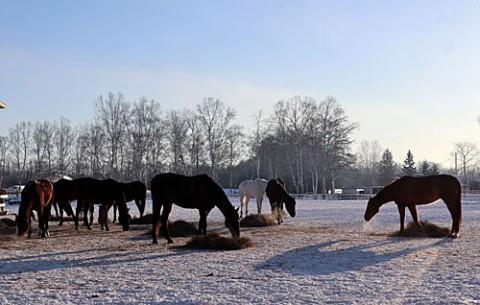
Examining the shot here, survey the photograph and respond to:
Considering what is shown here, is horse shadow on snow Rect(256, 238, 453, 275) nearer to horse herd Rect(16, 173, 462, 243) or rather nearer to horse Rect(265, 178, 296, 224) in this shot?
horse herd Rect(16, 173, 462, 243)

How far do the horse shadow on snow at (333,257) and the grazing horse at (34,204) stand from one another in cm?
785

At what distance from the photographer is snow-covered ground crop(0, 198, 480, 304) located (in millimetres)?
7039

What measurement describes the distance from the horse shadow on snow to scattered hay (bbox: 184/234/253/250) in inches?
49.8

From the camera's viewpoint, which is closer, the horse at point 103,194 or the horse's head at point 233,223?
the horse's head at point 233,223

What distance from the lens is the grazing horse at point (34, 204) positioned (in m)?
14.8

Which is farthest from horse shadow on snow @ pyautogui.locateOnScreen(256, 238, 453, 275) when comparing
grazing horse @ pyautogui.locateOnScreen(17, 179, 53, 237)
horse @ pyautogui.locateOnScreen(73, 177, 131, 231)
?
grazing horse @ pyautogui.locateOnScreen(17, 179, 53, 237)

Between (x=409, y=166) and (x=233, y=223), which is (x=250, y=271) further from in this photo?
(x=409, y=166)

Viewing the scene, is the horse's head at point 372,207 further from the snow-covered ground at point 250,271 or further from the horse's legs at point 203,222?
the horse's legs at point 203,222

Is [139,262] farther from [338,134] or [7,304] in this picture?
[338,134]

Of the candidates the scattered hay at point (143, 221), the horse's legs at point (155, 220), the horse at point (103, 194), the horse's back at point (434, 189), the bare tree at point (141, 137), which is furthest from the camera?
the bare tree at point (141, 137)

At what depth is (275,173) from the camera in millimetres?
67000

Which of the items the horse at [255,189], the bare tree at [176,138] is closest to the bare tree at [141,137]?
the bare tree at [176,138]

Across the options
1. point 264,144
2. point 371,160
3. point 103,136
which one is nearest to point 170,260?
point 103,136

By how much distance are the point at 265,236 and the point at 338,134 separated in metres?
44.3
